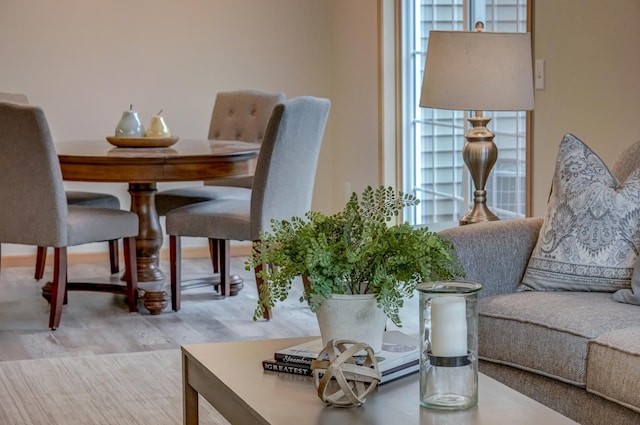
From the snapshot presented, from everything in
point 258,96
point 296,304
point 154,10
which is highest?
point 154,10

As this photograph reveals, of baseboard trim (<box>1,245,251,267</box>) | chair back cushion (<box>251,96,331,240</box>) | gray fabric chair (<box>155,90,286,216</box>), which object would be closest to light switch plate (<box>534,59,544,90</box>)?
chair back cushion (<box>251,96,331,240</box>)

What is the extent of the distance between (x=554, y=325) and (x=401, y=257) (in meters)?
0.71

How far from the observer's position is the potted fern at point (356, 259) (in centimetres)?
216

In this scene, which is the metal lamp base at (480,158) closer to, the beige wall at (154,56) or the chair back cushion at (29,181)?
the chair back cushion at (29,181)

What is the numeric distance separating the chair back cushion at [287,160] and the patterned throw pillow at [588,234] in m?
1.66

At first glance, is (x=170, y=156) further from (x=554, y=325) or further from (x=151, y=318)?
(x=554, y=325)

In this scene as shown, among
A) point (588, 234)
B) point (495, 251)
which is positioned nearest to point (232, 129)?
point (495, 251)

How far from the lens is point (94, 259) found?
6.24 metres

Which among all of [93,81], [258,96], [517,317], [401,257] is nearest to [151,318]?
[258,96]

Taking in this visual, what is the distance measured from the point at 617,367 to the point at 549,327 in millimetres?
261

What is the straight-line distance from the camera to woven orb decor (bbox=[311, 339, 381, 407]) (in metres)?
2.03

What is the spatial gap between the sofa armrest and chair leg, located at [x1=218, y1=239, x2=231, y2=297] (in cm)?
209

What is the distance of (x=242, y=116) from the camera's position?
570 cm

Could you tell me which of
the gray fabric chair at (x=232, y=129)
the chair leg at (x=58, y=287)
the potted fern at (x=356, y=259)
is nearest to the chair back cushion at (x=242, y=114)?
the gray fabric chair at (x=232, y=129)
